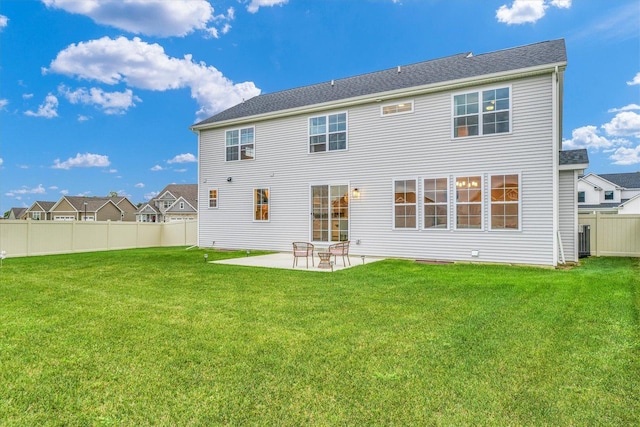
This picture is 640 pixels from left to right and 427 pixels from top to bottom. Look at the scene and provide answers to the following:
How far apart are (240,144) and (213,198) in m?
2.62

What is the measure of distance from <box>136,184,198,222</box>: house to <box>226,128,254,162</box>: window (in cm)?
3379

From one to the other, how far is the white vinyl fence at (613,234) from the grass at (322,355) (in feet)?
19.6

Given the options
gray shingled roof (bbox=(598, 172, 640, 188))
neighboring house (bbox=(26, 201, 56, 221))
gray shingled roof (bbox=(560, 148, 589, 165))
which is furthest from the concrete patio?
neighboring house (bbox=(26, 201, 56, 221))

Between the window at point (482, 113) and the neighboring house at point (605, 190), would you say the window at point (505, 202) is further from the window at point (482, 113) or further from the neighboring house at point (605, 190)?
the neighboring house at point (605, 190)

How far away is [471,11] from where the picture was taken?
57.5ft

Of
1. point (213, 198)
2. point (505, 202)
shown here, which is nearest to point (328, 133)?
point (213, 198)

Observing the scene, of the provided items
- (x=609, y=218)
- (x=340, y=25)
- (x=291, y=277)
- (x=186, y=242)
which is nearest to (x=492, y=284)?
(x=291, y=277)

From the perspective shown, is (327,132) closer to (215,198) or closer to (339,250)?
(339,250)

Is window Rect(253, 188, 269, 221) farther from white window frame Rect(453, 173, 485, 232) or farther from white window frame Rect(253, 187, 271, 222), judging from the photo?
white window frame Rect(453, 173, 485, 232)

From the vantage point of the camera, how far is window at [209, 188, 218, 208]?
1441 centimetres

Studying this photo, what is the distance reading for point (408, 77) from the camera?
11664 mm

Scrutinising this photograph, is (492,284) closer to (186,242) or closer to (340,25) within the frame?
(186,242)

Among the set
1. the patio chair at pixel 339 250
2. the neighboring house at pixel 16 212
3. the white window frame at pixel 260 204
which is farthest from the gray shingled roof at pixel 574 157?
the neighboring house at pixel 16 212

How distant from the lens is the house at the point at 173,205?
45625 mm
